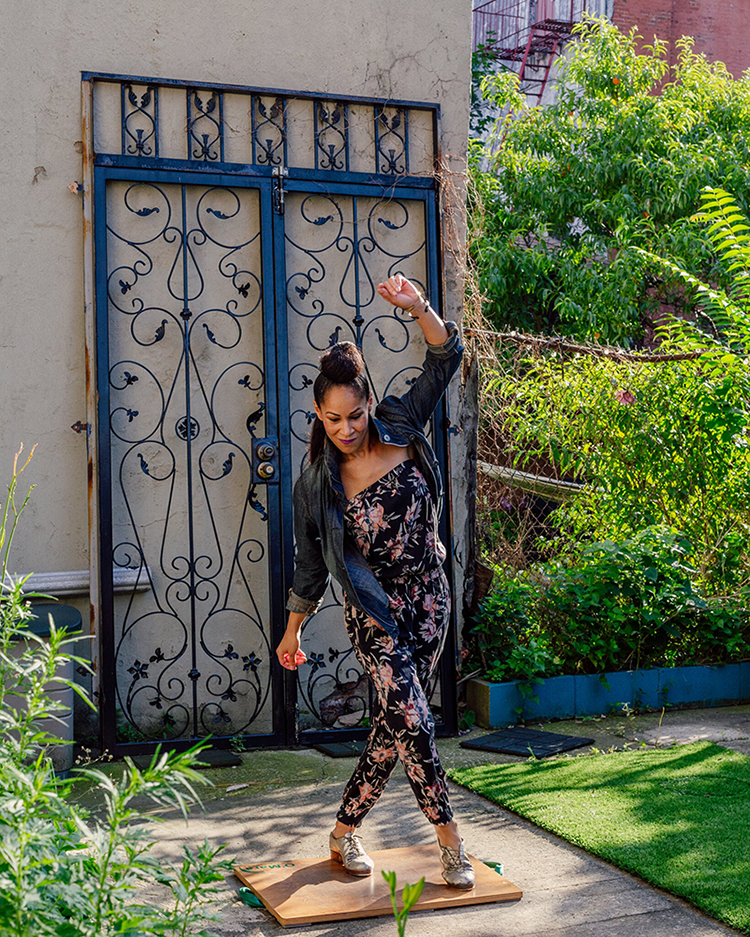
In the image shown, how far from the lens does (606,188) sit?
509 inches

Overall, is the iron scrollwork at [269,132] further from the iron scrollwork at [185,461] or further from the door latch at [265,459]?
the door latch at [265,459]

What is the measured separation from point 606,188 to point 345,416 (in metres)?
10.4

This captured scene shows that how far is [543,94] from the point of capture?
62.5 ft

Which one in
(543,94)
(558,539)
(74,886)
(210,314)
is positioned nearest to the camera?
(74,886)

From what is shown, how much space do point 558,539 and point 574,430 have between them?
94 centimetres

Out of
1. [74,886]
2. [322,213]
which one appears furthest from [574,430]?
[74,886]

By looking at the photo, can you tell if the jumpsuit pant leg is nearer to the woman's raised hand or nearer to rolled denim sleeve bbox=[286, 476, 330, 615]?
rolled denim sleeve bbox=[286, 476, 330, 615]

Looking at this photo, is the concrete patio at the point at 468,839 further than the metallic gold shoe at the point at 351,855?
No

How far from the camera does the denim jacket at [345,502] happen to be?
363 centimetres

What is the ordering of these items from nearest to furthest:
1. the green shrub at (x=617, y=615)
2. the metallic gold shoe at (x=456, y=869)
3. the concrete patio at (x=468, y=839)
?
the concrete patio at (x=468, y=839)
the metallic gold shoe at (x=456, y=869)
the green shrub at (x=617, y=615)

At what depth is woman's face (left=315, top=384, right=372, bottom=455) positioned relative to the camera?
3.56 metres

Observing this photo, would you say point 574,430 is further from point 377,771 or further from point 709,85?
point 709,85

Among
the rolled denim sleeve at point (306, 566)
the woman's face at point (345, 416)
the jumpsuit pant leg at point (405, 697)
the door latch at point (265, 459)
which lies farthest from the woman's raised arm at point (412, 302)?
the door latch at point (265, 459)

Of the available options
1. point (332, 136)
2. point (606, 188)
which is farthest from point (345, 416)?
point (606, 188)
